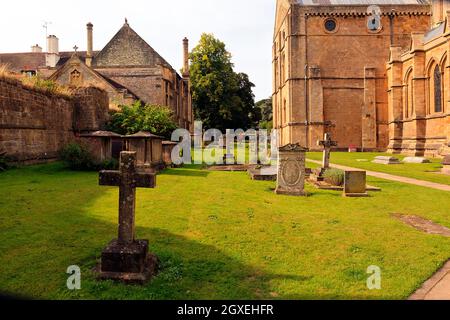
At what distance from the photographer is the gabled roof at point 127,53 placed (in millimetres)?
35344

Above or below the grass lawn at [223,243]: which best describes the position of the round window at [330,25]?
above

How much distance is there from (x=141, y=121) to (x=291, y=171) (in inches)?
450

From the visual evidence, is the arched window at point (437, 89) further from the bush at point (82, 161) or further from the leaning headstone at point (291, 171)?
the bush at point (82, 161)

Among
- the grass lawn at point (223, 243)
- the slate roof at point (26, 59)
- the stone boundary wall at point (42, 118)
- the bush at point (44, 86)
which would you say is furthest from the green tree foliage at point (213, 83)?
the grass lawn at point (223, 243)

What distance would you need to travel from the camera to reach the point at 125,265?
438cm

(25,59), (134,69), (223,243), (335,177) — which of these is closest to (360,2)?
(134,69)

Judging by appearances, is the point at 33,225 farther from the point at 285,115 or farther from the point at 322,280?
the point at 285,115

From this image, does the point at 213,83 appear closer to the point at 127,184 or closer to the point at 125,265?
the point at 127,184

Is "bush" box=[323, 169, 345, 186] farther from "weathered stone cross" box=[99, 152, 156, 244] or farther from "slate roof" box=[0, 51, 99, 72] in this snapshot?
"slate roof" box=[0, 51, 99, 72]

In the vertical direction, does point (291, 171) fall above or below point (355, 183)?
above

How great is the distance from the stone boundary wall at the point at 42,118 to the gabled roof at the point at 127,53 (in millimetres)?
16654

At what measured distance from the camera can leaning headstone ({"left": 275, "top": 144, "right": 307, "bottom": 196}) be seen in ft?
37.4

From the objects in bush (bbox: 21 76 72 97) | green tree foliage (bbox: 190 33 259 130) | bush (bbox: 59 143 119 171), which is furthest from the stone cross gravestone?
green tree foliage (bbox: 190 33 259 130)

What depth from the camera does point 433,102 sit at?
95.1 feet
